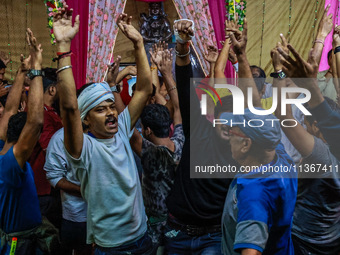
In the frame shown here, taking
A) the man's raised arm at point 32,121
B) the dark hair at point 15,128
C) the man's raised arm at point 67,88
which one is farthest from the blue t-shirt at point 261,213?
the dark hair at point 15,128

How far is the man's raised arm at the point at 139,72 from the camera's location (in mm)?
2711

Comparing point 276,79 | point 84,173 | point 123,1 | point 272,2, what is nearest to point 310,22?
point 272,2

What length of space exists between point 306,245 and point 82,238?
5.30 ft

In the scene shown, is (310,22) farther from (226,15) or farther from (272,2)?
(226,15)

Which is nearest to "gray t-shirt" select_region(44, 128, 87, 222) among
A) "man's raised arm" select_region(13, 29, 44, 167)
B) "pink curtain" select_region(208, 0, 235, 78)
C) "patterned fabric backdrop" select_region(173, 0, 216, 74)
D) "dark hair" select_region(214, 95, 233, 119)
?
"man's raised arm" select_region(13, 29, 44, 167)

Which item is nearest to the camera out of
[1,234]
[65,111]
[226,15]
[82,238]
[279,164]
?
[279,164]

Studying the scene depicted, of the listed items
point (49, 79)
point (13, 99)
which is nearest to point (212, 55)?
point (49, 79)

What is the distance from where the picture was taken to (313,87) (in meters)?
1.96

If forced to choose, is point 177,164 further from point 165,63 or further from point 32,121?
point 32,121

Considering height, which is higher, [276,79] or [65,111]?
[276,79]

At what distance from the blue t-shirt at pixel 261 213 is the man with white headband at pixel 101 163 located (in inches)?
27.8

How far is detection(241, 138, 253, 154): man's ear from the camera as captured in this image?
1984mm

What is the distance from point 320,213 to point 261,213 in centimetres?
85

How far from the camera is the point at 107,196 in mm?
2471
